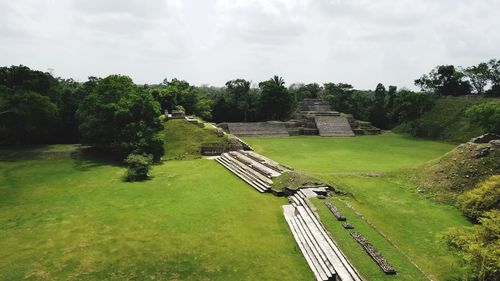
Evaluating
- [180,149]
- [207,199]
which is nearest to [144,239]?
[207,199]

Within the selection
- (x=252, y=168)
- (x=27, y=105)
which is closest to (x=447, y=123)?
(x=252, y=168)

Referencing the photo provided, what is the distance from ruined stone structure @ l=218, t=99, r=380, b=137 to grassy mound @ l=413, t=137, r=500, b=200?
26.8 metres

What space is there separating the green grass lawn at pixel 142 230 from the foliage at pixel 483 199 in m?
8.02

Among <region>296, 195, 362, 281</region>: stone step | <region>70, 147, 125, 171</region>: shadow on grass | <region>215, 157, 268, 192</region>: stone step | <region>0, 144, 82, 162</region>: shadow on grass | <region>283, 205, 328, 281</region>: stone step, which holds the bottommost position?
<region>283, 205, 328, 281</region>: stone step

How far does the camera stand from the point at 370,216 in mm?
16797

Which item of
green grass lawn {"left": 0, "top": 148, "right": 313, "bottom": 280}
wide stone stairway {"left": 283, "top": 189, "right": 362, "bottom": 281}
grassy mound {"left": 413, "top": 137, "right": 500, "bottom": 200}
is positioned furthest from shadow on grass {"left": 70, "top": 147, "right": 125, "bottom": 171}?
Result: grassy mound {"left": 413, "top": 137, "right": 500, "bottom": 200}

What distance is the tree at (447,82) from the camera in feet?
190

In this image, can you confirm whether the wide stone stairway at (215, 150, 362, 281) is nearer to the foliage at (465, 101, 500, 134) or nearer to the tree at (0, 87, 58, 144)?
the tree at (0, 87, 58, 144)

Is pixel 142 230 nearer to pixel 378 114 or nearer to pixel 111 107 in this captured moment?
pixel 111 107

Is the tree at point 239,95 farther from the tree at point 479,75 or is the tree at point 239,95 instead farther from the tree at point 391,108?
the tree at point 479,75

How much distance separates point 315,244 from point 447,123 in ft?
134

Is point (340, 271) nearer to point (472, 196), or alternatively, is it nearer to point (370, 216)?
point (370, 216)

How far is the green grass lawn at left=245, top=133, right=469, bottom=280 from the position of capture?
1219 cm

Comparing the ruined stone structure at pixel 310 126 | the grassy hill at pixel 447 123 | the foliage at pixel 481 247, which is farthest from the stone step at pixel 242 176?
the grassy hill at pixel 447 123
